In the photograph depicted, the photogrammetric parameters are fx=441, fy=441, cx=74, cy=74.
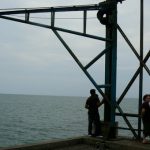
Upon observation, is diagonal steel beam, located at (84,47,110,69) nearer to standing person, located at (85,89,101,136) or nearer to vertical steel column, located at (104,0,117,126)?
vertical steel column, located at (104,0,117,126)

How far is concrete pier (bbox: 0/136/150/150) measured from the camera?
12.8 m

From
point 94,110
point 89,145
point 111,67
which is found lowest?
point 89,145

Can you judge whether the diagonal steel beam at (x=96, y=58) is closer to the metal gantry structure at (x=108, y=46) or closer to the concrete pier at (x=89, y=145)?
the metal gantry structure at (x=108, y=46)

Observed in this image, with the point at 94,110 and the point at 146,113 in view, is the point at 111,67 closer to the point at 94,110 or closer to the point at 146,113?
the point at 94,110

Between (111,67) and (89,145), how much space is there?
Result: 2.62 m

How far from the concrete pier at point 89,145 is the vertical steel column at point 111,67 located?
84 centimetres

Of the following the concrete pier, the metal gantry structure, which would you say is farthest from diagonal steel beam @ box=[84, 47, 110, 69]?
the concrete pier

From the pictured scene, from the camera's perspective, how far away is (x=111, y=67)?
14422 mm

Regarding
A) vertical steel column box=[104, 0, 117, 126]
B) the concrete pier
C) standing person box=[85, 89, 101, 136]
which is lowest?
the concrete pier

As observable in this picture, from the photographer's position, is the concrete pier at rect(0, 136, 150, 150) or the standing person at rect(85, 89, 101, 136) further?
the standing person at rect(85, 89, 101, 136)

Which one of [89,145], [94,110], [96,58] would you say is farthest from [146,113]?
[96,58]

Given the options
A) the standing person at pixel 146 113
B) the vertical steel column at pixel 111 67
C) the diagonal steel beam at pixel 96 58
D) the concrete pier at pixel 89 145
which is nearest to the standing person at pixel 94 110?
the vertical steel column at pixel 111 67

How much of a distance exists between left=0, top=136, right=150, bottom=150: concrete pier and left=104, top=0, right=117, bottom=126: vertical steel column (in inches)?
33.1

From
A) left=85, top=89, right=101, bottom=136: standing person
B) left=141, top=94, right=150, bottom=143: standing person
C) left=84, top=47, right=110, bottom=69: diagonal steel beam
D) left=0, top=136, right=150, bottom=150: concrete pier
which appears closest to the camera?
left=0, top=136, right=150, bottom=150: concrete pier
